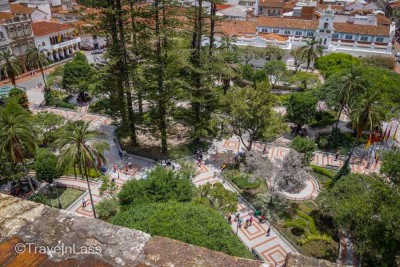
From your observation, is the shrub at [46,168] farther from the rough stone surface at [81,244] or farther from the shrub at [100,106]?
the rough stone surface at [81,244]

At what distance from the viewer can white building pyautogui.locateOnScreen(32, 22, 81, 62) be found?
5603 cm

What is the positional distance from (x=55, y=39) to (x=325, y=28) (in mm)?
48506

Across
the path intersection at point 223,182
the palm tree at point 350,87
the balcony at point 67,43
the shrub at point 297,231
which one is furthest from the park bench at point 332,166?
the balcony at point 67,43

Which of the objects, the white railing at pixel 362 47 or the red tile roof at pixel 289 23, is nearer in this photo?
the white railing at pixel 362 47

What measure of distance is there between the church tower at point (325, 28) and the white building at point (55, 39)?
152 ft

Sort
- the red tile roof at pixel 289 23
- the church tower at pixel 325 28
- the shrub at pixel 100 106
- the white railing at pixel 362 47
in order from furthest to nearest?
the red tile roof at pixel 289 23 → the church tower at pixel 325 28 → the white railing at pixel 362 47 → the shrub at pixel 100 106

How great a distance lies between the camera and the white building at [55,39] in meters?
56.0

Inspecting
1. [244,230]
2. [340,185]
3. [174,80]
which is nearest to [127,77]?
[174,80]

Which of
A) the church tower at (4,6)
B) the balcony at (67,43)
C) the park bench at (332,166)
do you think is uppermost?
the church tower at (4,6)

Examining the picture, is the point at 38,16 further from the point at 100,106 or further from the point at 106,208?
the point at 106,208

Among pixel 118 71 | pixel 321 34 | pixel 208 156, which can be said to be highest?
pixel 118 71

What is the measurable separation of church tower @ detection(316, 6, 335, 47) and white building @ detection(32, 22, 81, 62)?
46326mm

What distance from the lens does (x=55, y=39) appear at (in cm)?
5875

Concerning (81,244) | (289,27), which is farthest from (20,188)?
(289,27)
